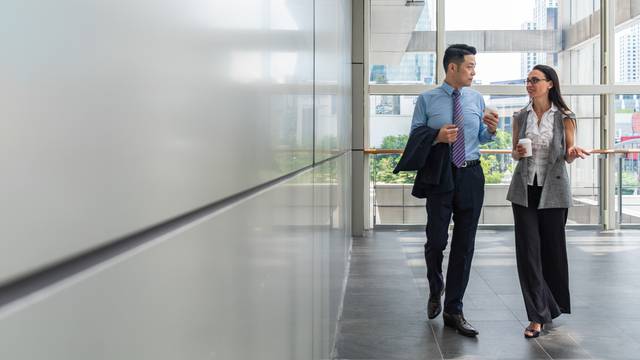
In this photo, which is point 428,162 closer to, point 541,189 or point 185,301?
point 541,189

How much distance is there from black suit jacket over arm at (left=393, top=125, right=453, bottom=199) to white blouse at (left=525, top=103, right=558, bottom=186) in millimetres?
495

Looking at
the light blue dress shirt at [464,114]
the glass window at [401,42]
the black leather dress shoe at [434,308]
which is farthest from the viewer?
the glass window at [401,42]

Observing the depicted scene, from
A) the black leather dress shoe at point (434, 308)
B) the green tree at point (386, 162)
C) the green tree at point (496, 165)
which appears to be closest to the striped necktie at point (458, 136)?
the black leather dress shoe at point (434, 308)

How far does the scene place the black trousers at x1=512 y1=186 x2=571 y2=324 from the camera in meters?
3.95

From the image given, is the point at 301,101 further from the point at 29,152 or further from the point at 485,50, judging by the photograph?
the point at 485,50

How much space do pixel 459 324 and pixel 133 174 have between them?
12.4 feet

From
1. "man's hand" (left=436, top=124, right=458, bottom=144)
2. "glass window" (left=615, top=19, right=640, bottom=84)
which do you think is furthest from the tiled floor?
"glass window" (left=615, top=19, right=640, bottom=84)

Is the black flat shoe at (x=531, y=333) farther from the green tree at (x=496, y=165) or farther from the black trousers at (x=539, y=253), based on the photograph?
the green tree at (x=496, y=165)

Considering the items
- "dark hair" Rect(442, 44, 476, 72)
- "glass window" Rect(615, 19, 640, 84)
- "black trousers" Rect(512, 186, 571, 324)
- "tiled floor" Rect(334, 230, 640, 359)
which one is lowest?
"tiled floor" Rect(334, 230, 640, 359)

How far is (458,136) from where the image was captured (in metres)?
4.14

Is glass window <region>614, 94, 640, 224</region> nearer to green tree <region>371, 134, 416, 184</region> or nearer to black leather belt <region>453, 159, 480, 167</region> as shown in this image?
green tree <region>371, 134, 416, 184</region>

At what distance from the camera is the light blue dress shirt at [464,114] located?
4.18m

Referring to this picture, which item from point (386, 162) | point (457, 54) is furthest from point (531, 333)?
point (386, 162)

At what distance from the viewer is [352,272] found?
238 inches
